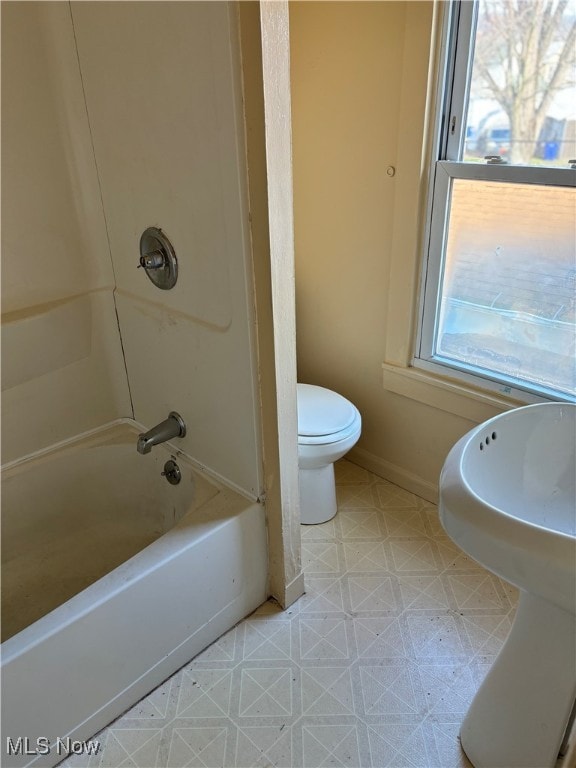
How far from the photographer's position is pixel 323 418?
1.87m

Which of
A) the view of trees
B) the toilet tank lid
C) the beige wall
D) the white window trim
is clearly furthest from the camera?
the toilet tank lid

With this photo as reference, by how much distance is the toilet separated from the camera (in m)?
1.79

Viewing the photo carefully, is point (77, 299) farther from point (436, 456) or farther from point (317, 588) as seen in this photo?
point (436, 456)

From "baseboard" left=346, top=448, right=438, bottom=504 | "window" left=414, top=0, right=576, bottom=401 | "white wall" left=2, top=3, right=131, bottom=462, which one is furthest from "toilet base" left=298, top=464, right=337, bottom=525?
"white wall" left=2, top=3, right=131, bottom=462

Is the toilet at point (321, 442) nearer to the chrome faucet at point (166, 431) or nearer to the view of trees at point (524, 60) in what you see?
the chrome faucet at point (166, 431)

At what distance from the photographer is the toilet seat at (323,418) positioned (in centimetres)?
179

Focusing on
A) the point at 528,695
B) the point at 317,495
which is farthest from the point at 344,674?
the point at 317,495

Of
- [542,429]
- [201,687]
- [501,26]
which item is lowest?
[201,687]

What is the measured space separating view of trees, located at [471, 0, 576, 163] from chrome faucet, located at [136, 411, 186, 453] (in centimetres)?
121


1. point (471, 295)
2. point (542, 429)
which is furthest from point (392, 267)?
point (542, 429)

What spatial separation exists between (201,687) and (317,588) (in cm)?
44

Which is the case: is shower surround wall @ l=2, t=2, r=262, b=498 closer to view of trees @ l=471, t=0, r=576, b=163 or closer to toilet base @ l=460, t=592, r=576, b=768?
toilet base @ l=460, t=592, r=576, b=768

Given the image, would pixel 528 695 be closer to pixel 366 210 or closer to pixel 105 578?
pixel 105 578

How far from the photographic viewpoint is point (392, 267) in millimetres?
1876
